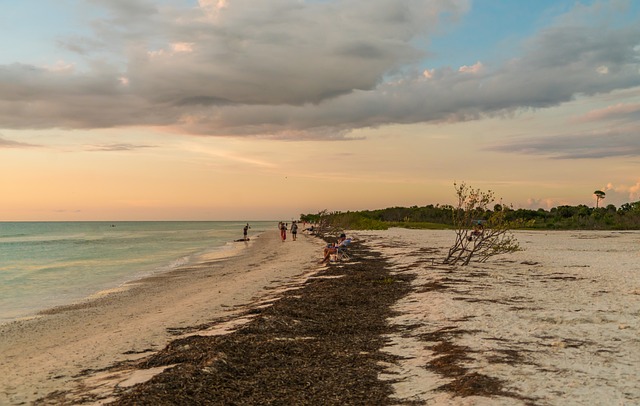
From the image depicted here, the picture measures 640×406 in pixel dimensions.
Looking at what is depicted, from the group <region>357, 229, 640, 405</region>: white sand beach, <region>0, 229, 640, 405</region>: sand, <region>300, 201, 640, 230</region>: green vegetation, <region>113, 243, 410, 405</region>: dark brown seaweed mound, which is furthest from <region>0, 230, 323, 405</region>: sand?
<region>300, 201, 640, 230</region>: green vegetation

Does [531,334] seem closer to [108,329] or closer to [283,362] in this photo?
[283,362]

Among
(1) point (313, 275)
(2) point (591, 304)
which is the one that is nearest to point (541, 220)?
(1) point (313, 275)

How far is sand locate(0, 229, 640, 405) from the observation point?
7.30 metres

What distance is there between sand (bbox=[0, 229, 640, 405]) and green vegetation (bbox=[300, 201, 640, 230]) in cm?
3309

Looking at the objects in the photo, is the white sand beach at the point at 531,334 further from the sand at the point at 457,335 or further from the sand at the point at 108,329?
the sand at the point at 108,329

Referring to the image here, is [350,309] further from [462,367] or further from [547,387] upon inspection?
[547,387]

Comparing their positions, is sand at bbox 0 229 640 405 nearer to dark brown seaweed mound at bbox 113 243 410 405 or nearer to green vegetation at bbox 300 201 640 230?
dark brown seaweed mound at bbox 113 243 410 405

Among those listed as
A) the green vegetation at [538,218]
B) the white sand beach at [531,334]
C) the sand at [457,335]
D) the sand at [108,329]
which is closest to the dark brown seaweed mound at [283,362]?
the sand at [457,335]

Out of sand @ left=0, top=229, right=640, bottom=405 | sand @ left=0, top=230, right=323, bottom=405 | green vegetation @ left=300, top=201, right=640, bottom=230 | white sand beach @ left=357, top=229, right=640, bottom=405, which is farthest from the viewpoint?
green vegetation @ left=300, top=201, right=640, bottom=230

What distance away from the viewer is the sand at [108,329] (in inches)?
372

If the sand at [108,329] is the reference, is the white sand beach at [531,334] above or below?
above

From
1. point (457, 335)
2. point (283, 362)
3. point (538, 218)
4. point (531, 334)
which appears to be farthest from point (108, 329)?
point (538, 218)

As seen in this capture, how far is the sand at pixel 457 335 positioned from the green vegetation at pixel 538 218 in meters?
33.1

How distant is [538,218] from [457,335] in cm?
8164
